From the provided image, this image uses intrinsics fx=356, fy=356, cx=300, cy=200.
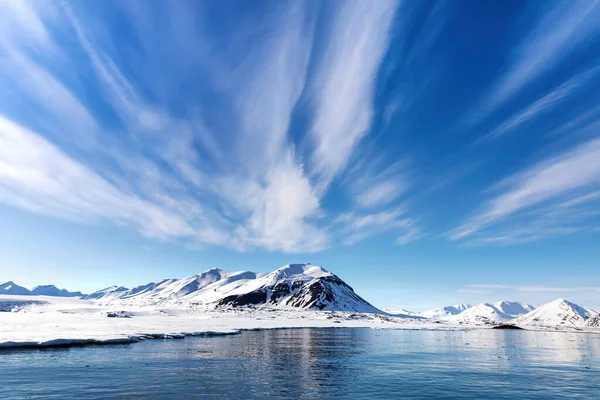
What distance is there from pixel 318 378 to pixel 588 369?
1604 inches

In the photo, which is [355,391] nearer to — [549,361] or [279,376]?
[279,376]

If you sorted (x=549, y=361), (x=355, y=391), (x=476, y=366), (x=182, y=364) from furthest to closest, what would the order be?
(x=549, y=361) → (x=476, y=366) → (x=182, y=364) → (x=355, y=391)

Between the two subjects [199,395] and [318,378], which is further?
[318,378]

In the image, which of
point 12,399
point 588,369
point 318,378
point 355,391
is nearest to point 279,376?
point 318,378

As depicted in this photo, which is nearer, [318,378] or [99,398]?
[99,398]

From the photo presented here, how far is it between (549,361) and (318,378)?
4480 cm

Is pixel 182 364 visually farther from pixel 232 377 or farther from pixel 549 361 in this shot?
pixel 549 361

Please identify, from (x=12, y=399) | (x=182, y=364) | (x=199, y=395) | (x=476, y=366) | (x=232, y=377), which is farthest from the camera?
(x=476, y=366)

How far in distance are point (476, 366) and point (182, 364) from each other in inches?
1563

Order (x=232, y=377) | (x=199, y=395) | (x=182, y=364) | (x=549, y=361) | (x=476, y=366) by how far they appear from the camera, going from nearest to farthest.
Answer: (x=199, y=395) < (x=232, y=377) < (x=182, y=364) < (x=476, y=366) < (x=549, y=361)

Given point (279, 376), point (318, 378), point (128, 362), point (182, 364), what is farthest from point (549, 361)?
point (128, 362)

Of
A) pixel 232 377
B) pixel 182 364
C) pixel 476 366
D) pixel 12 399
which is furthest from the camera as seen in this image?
pixel 476 366

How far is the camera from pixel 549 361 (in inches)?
2301

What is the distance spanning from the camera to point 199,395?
2842 cm
